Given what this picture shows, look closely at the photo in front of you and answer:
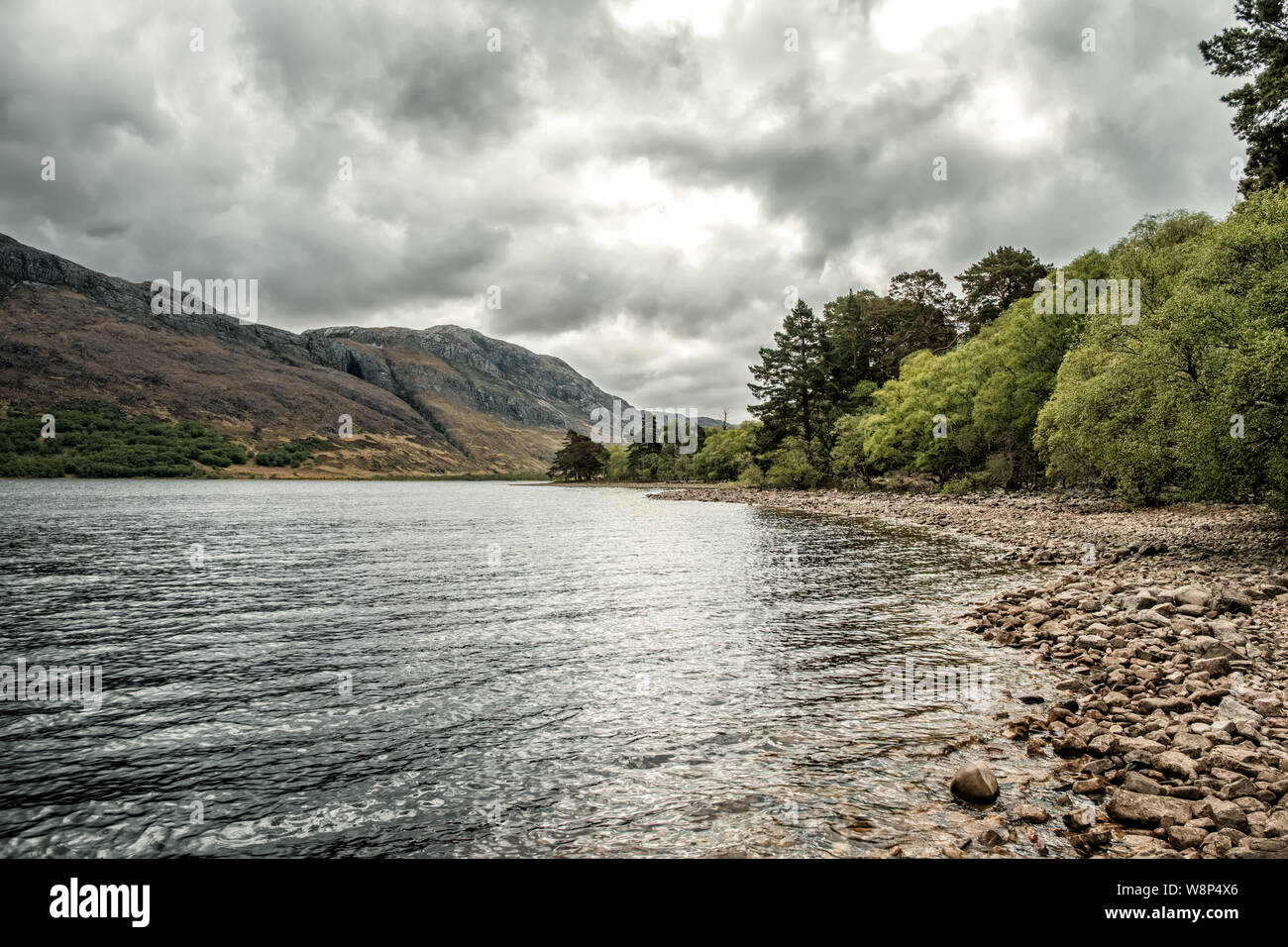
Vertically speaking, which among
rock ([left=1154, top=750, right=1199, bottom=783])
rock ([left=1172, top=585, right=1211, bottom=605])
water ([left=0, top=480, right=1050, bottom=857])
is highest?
rock ([left=1172, top=585, right=1211, bottom=605])

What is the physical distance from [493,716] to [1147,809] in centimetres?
1022

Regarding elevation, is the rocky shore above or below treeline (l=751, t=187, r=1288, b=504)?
below

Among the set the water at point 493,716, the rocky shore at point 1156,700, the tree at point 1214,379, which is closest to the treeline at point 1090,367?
the tree at point 1214,379

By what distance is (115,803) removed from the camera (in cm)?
909

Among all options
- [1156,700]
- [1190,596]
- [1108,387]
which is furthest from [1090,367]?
[1156,700]

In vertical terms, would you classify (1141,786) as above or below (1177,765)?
below

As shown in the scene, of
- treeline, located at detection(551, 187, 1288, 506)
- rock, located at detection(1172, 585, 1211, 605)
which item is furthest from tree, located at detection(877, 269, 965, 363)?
rock, located at detection(1172, 585, 1211, 605)

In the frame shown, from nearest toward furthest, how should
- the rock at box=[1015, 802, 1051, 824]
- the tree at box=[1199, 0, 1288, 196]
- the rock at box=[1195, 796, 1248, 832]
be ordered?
the rock at box=[1195, 796, 1248, 832] < the rock at box=[1015, 802, 1051, 824] < the tree at box=[1199, 0, 1288, 196]

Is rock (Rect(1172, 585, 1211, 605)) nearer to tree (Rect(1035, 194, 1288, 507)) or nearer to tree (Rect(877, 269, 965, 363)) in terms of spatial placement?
tree (Rect(1035, 194, 1288, 507))

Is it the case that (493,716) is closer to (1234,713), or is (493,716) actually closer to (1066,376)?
(1234,713)

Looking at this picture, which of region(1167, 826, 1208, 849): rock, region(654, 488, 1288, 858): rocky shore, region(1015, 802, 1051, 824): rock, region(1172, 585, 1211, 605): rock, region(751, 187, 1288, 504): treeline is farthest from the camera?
region(751, 187, 1288, 504): treeline

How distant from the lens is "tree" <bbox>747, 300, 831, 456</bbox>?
9944cm

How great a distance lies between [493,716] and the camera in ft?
40.8

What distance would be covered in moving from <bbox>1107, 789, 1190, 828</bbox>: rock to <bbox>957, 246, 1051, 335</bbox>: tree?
8830 cm
